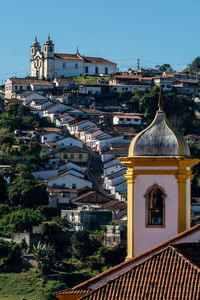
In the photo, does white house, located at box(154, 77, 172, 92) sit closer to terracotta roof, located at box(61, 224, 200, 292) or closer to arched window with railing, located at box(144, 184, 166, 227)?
arched window with railing, located at box(144, 184, 166, 227)

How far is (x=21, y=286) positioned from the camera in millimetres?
53125

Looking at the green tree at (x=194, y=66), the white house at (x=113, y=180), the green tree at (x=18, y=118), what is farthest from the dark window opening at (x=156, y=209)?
the green tree at (x=194, y=66)

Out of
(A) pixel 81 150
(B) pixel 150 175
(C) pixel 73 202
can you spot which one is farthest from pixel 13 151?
(B) pixel 150 175

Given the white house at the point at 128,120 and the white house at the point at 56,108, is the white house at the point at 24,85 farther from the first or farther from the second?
the white house at the point at 128,120

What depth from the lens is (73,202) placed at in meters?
67.4

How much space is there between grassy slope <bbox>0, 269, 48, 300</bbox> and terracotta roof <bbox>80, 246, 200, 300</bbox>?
37887 millimetres

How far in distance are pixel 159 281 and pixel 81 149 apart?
68443mm

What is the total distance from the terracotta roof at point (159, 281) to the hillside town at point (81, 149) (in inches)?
2.6

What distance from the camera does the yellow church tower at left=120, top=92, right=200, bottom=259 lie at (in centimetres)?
1605

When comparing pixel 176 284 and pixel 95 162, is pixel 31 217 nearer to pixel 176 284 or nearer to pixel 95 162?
pixel 95 162

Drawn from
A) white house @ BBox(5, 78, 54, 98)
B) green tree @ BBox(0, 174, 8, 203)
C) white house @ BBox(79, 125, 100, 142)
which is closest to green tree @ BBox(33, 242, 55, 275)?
green tree @ BBox(0, 174, 8, 203)

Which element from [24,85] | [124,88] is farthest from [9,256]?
[24,85]

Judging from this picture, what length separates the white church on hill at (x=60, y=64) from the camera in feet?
378

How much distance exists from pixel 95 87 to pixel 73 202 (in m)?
39.6
